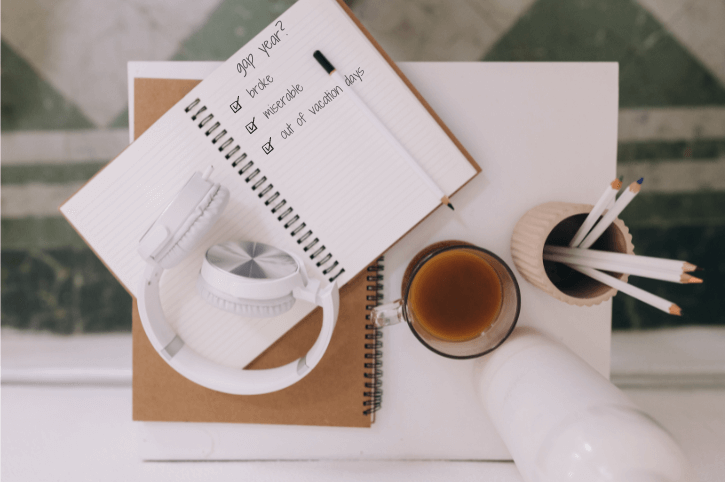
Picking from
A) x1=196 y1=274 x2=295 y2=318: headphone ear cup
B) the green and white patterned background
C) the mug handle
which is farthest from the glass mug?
the green and white patterned background

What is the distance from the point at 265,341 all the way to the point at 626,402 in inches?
14.4

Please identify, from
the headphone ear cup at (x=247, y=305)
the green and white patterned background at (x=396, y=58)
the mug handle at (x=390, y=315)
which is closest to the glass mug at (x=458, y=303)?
the mug handle at (x=390, y=315)

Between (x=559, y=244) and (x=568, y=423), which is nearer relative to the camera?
(x=568, y=423)

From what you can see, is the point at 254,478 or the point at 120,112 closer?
the point at 254,478

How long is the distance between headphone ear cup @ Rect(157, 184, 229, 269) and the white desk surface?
186 mm

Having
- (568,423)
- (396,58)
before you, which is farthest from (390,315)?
(396,58)

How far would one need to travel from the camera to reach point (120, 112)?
29.5 inches

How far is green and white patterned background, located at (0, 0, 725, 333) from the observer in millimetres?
738

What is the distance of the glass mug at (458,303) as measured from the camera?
15.9 inches

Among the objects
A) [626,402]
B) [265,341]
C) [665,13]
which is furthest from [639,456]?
[665,13]

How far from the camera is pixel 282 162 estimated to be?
0.47 m

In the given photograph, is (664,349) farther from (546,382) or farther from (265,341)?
(265,341)

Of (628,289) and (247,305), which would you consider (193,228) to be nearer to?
(247,305)

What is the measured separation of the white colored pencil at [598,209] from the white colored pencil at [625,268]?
0.07ft
